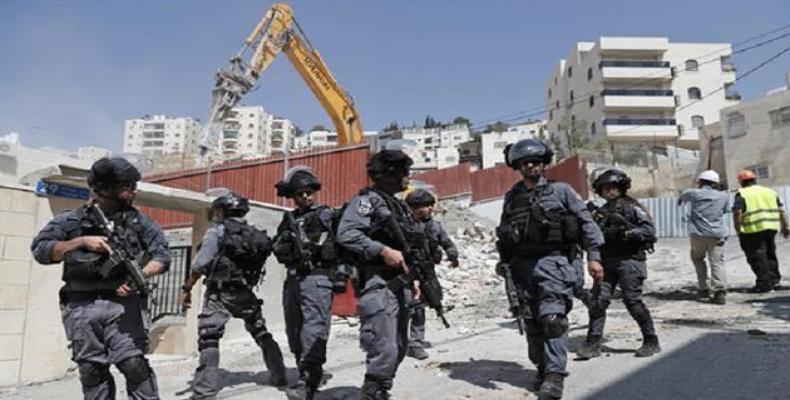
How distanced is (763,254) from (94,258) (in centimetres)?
840

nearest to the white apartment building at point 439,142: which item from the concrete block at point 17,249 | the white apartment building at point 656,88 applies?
the white apartment building at point 656,88

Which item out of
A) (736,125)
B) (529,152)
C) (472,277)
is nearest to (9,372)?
(529,152)

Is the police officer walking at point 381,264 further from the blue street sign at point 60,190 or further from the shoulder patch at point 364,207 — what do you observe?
the blue street sign at point 60,190

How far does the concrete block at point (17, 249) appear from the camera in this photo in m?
5.34

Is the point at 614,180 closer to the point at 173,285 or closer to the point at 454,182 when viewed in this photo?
the point at 173,285

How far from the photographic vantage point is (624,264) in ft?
15.8

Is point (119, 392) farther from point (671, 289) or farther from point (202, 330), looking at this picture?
point (671, 289)

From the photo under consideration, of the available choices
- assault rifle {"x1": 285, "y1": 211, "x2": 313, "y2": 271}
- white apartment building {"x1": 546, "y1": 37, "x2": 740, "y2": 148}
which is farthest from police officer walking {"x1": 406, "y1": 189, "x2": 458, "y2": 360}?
white apartment building {"x1": 546, "y1": 37, "x2": 740, "y2": 148}

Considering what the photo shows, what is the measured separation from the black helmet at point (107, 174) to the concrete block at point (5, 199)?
9.79 ft

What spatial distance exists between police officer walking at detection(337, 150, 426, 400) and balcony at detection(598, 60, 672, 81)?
52.3 meters

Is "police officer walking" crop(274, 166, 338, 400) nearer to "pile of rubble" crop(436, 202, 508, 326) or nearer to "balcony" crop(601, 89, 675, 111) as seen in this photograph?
"pile of rubble" crop(436, 202, 508, 326)

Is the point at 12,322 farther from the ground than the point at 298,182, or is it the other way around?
the point at 298,182

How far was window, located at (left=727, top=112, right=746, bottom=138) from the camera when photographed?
30.4 m

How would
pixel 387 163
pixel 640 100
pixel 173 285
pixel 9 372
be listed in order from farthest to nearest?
pixel 640 100 → pixel 173 285 → pixel 9 372 → pixel 387 163
